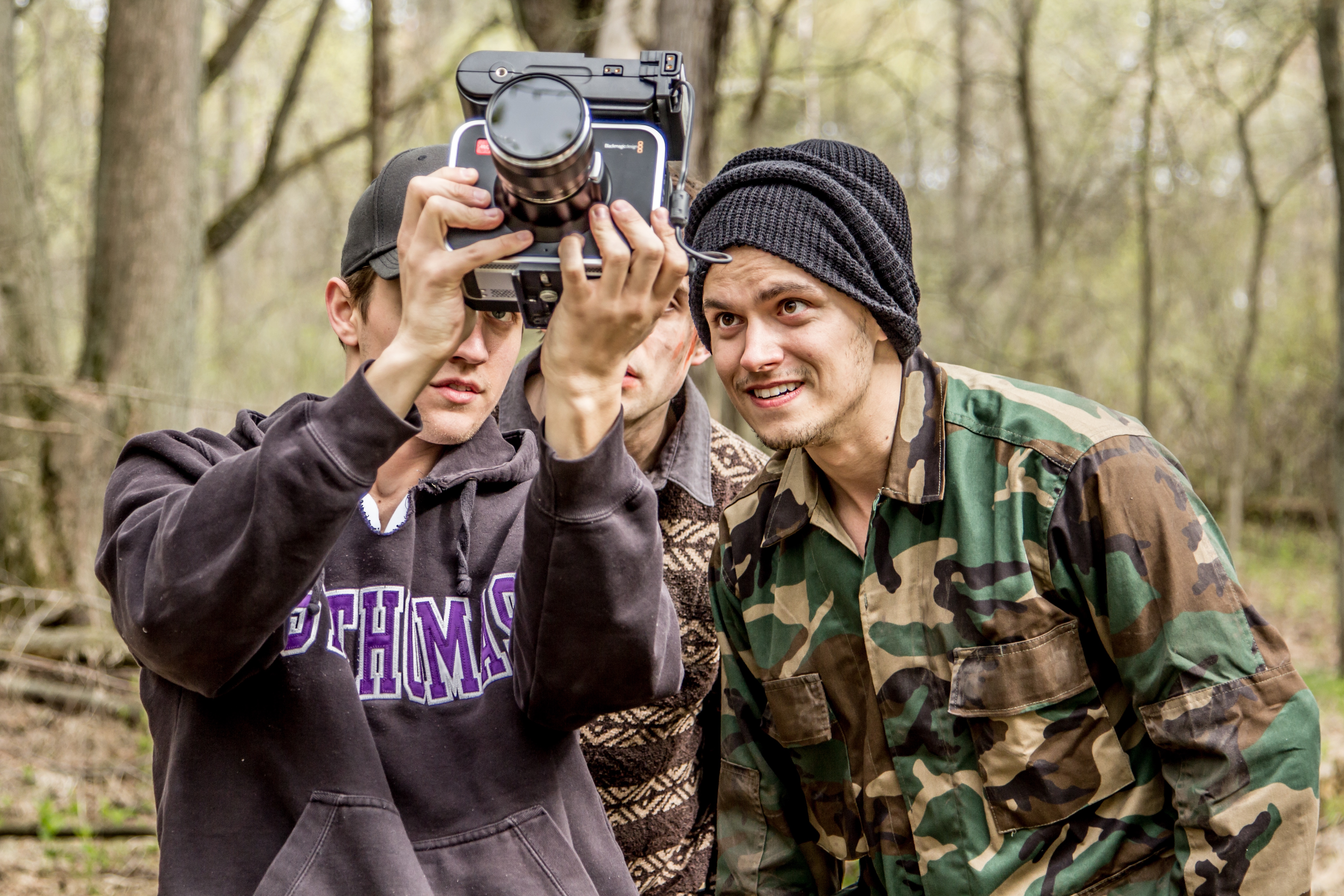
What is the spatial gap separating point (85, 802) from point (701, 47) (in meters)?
4.04

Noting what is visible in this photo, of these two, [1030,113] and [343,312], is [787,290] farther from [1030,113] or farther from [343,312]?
[1030,113]

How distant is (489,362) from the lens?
75.3 inches

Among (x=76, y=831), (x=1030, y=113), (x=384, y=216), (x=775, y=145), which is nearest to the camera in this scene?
(x=384, y=216)

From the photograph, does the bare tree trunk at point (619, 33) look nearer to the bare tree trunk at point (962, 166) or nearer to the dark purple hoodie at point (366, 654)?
the dark purple hoodie at point (366, 654)

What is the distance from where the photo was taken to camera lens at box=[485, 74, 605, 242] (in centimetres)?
149

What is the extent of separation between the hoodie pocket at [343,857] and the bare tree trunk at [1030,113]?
11.6m

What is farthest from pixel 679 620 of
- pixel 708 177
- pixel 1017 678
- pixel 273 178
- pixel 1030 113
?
pixel 1030 113

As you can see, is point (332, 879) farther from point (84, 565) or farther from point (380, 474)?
point (84, 565)

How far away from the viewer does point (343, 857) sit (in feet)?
5.24

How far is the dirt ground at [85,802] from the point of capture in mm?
4262

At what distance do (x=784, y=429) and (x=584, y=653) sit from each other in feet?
2.82

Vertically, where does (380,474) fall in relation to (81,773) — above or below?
above

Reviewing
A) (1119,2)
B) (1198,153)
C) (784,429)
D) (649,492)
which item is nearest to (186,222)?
(784,429)

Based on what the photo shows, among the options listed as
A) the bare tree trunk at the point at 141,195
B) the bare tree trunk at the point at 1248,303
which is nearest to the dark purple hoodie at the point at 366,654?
the bare tree trunk at the point at 141,195
